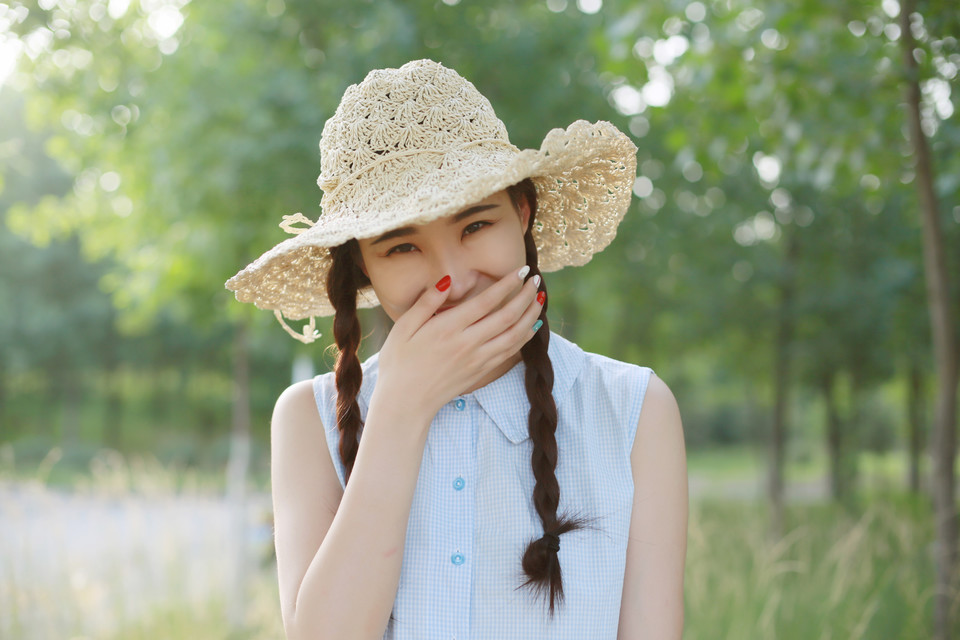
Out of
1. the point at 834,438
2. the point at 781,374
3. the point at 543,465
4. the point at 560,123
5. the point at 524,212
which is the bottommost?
the point at 834,438

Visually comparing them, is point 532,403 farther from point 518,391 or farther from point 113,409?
point 113,409

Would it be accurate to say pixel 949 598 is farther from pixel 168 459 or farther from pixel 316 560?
pixel 168 459

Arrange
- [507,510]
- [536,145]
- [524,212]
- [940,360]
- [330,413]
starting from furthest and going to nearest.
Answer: [536,145] → [940,360] → [524,212] → [330,413] → [507,510]

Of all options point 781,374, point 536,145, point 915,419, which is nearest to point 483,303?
point 536,145

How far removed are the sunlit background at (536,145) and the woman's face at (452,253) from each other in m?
2.13

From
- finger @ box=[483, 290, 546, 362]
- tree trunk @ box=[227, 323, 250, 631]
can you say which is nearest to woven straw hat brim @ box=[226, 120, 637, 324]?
finger @ box=[483, 290, 546, 362]

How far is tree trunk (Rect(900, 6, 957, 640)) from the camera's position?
3301 millimetres

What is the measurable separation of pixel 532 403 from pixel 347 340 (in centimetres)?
44

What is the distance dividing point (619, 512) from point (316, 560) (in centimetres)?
60

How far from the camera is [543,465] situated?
5.01 feet

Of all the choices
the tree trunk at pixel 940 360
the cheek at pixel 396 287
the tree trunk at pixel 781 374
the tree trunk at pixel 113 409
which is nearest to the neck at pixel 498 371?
the cheek at pixel 396 287

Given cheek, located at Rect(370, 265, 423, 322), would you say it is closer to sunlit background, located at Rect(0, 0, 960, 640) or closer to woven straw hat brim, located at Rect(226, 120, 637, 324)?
woven straw hat brim, located at Rect(226, 120, 637, 324)

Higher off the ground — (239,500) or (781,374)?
(781,374)

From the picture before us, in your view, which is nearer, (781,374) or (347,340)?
(347,340)
